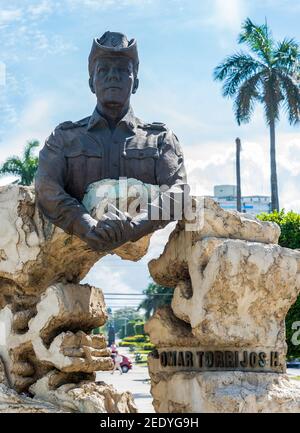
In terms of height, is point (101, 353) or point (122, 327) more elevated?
point (101, 353)

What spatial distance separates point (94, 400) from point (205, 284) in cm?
115

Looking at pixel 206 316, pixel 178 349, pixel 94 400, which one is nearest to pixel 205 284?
pixel 206 316

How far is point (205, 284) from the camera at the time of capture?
5957 millimetres

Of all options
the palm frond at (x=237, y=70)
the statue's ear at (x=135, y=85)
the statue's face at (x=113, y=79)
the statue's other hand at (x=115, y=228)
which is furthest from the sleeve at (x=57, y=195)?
the palm frond at (x=237, y=70)

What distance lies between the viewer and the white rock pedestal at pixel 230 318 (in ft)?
19.4

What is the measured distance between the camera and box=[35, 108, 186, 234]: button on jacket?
6.05 meters

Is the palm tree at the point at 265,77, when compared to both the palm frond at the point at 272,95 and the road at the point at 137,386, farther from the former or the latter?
the road at the point at 137,386

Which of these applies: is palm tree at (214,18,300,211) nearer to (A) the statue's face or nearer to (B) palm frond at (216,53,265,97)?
(B) palm frond at (216,53,265,97)

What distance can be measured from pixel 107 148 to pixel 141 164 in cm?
29

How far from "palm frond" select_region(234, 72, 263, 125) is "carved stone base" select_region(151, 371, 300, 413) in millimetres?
18595

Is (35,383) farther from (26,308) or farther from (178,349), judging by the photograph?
(178,349)

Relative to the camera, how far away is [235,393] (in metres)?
5.83

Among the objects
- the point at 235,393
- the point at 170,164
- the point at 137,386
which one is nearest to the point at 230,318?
the point at 235,393

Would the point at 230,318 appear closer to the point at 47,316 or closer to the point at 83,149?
the point at 47,316
